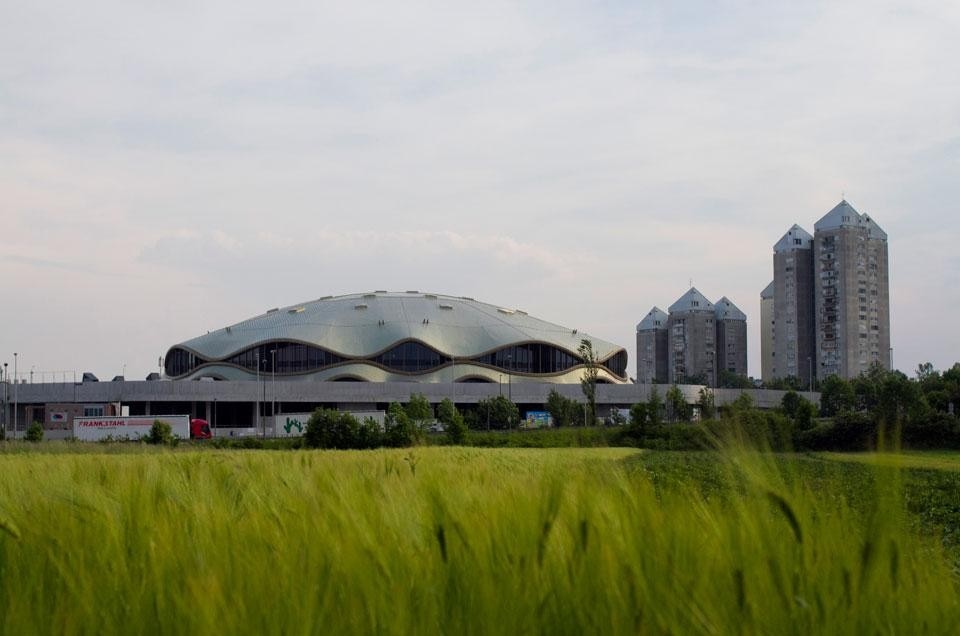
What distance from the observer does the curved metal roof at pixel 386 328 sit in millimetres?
85188

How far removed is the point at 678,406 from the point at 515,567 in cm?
6628

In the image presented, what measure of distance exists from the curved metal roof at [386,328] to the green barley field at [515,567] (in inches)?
3187

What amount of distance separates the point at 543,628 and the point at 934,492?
38.0ft

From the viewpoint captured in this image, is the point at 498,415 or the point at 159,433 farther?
the point at 498,415

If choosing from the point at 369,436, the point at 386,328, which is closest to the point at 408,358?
the point at 386,328

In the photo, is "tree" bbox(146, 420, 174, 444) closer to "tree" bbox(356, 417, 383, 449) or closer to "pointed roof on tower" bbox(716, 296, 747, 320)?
"tree" bbox(356, 417, 383, 449)

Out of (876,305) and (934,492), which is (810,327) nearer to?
(876,305)

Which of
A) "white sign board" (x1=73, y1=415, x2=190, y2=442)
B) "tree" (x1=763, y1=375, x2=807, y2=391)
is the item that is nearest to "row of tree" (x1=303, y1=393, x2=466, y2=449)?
"white sign board" (x1=73, y1=415, x2=190, y2=442)

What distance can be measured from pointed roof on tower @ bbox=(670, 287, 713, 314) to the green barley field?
13676 centimetres

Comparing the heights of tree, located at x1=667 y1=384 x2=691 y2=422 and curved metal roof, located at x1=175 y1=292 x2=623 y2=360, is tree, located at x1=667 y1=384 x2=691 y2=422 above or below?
below

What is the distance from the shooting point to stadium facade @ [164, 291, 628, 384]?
84375 mm

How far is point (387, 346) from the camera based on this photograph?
8431 centimetres

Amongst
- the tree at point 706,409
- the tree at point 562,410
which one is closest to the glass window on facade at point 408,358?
the tree at point 562,410

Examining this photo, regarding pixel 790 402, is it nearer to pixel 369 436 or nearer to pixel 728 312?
pixel 369 436
